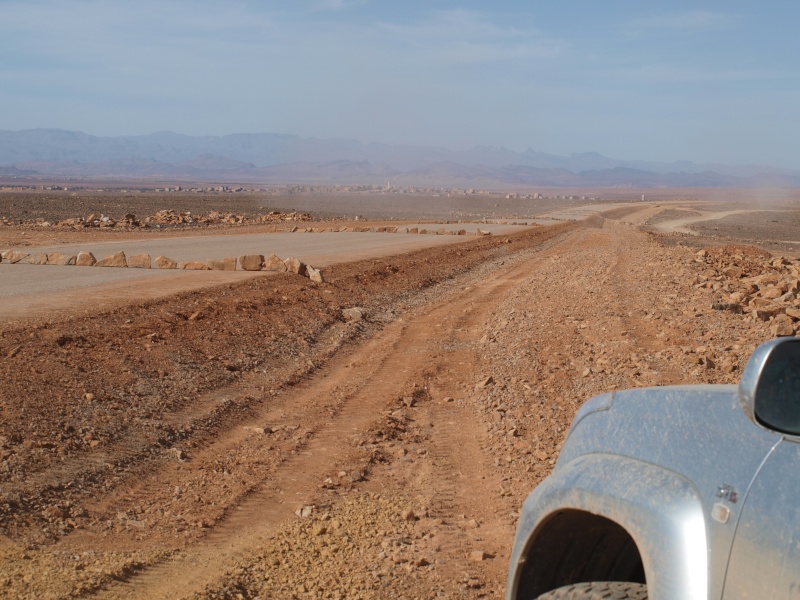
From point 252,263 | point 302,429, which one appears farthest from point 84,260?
point 302,429

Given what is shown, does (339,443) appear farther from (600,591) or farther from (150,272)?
(150,272)

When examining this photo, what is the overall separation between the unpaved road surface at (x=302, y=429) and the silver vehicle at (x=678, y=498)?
1967 millimetres

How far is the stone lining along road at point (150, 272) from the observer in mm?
16016

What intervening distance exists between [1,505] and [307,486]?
225 centimetres

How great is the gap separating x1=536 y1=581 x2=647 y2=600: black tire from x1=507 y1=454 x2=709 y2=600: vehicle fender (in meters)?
0.19

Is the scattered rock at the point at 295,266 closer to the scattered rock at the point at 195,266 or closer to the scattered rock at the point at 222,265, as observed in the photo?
the scattered rock at the point at 222,265

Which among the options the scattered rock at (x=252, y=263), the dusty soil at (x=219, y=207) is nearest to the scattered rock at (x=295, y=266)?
the scattered rock at (x=252, y=263)

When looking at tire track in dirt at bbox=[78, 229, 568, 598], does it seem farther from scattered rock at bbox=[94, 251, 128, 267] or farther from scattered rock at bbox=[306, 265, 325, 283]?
scattered rock at bbox=[94, 251, 128, 267]

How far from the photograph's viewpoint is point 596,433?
3328 millimetres

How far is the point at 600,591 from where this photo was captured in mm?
3184

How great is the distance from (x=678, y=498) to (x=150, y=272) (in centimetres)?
2023

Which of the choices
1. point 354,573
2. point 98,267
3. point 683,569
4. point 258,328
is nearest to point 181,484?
point 354,573

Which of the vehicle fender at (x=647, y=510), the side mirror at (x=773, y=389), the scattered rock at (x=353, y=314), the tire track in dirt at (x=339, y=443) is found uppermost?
the side mirror at (x=773, y=389)

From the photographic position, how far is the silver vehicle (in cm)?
247
